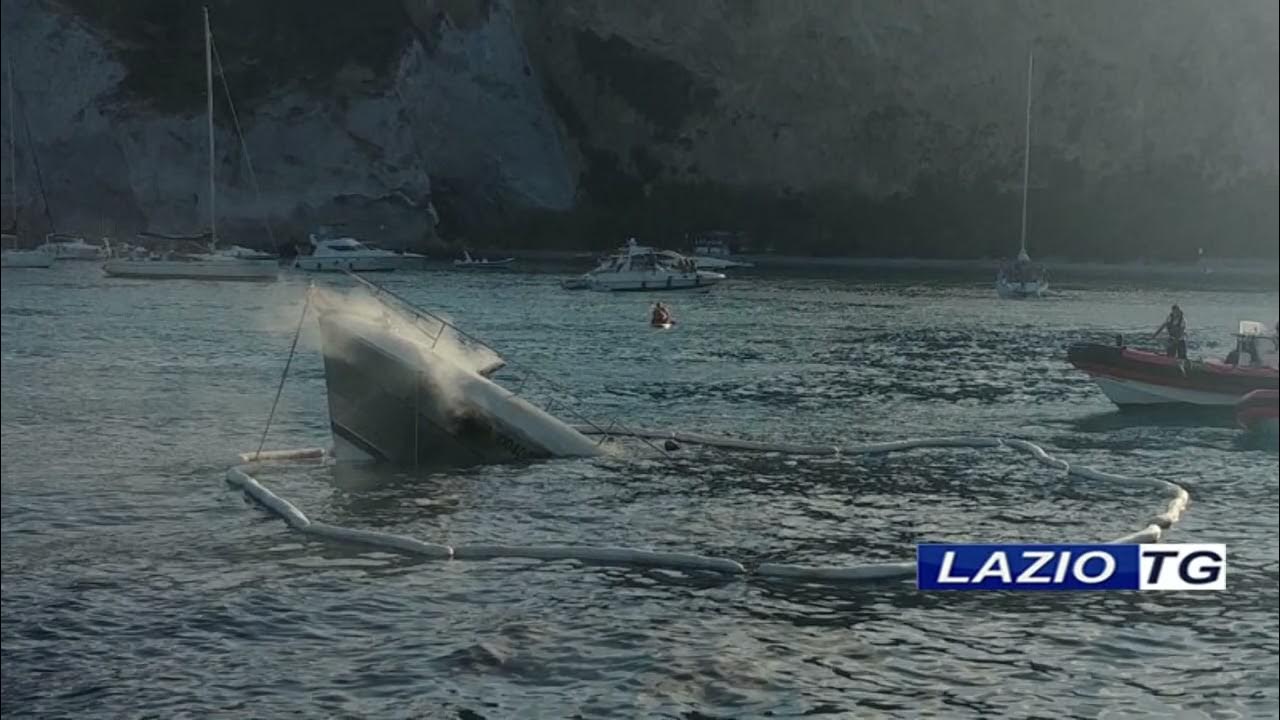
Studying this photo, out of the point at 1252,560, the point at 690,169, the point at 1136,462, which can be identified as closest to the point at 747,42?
the point at 690,169

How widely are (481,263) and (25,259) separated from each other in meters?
41.2

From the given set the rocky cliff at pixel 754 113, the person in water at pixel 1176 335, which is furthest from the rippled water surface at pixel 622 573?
the rocky cliff at pixel 754 113

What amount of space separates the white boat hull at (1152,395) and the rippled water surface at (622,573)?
3.31ft

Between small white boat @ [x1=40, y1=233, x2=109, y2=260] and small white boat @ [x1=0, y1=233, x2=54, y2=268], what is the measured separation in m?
2.89

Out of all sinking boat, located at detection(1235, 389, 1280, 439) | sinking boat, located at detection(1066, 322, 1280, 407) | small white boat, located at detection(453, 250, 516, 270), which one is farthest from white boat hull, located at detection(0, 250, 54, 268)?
sinking boat, located at detection(1235, 389, 1280, 439)

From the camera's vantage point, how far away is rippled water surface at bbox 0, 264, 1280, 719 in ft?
47.9

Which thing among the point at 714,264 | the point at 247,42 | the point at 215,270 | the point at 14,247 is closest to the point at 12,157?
the point at 14,247

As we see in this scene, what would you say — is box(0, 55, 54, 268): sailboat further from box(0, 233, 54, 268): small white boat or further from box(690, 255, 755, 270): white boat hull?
box(690, 255, 755, 270): white boat hull

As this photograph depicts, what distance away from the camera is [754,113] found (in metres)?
160

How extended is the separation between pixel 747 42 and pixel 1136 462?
442 ft

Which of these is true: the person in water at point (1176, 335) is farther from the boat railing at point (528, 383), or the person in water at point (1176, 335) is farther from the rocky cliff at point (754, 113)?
the rocky cliff at point (754, 113)

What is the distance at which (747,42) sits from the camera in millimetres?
159625

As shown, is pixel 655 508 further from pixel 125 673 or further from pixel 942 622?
pixel 125 673

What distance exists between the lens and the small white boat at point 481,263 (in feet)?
431
